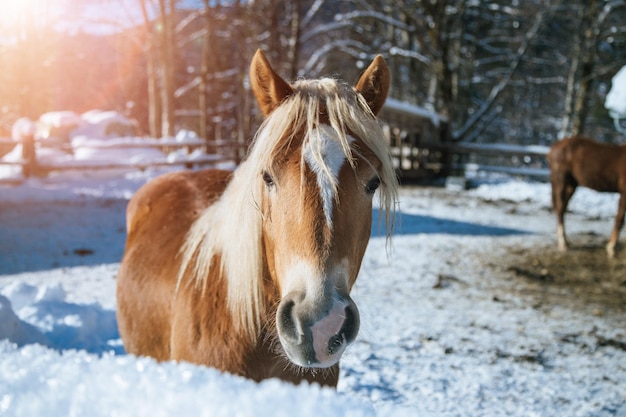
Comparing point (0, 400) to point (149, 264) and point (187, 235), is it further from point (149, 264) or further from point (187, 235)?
point (149, 264)

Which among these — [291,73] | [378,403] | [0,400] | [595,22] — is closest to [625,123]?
[595,22]

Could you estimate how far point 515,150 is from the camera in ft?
44.7

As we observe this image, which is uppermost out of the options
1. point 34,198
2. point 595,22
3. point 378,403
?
point 595,22

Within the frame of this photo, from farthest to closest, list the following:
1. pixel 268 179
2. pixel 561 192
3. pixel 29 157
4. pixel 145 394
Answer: pixel 29 157 < pixel 561 192 < pixel 268 179 < pixel 145 394

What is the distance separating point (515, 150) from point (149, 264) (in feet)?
45.0

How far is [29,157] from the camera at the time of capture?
1170 cm

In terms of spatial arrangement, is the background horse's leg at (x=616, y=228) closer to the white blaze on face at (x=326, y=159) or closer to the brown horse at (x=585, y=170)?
the brown horse at (x=585, y=170)

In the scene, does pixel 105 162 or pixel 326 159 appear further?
pixel 105 162

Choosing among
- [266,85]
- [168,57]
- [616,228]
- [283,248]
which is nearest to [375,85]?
[266,85]

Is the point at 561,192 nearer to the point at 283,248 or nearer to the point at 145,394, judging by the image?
the point at 283,248

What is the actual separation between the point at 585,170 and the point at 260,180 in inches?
301

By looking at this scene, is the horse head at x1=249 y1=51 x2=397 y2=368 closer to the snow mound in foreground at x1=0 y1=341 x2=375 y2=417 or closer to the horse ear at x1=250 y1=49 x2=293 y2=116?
the horse ear at x1=250 y1=49 x2=293 y2=116

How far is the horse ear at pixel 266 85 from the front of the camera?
1.73m

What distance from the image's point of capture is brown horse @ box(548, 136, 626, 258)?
703 cm
